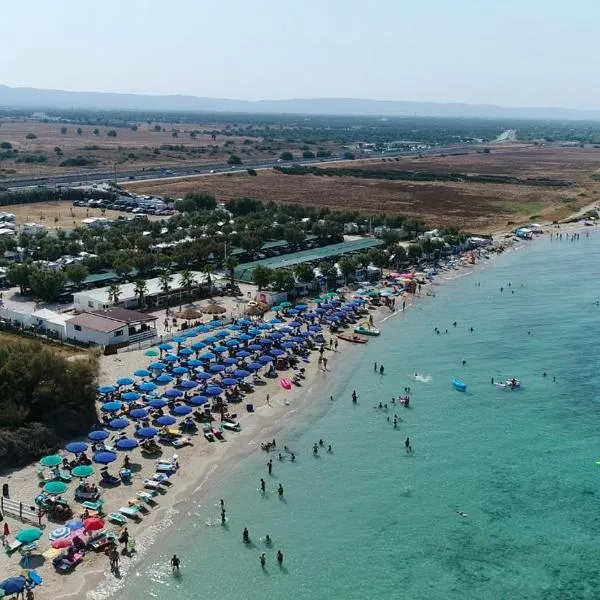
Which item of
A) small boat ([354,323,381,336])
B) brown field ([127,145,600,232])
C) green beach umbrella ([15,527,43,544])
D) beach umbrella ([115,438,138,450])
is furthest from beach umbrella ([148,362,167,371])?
brown field ([127,145,600,232])

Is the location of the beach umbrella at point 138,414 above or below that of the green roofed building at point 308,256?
below

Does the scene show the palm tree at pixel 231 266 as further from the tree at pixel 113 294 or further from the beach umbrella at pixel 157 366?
the beach umbrella at pixel 157 366

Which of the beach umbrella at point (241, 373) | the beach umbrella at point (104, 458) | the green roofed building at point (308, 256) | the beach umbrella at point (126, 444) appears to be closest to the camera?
the beach umbrella at point (104, 458)

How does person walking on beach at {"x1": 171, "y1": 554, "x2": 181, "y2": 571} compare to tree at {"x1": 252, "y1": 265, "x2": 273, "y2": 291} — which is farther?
tree at {"x1": 252, "y1": 265, "x2": 273, "y2": 291}

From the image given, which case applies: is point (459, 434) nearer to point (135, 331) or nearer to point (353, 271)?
point (135, 331)

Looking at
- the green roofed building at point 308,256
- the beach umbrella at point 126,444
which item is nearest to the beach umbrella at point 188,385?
the beach umbrella at point 126,444

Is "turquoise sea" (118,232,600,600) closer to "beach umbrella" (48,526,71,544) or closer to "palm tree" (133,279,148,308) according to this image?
"beach umbrella" (48,526,71,544)
